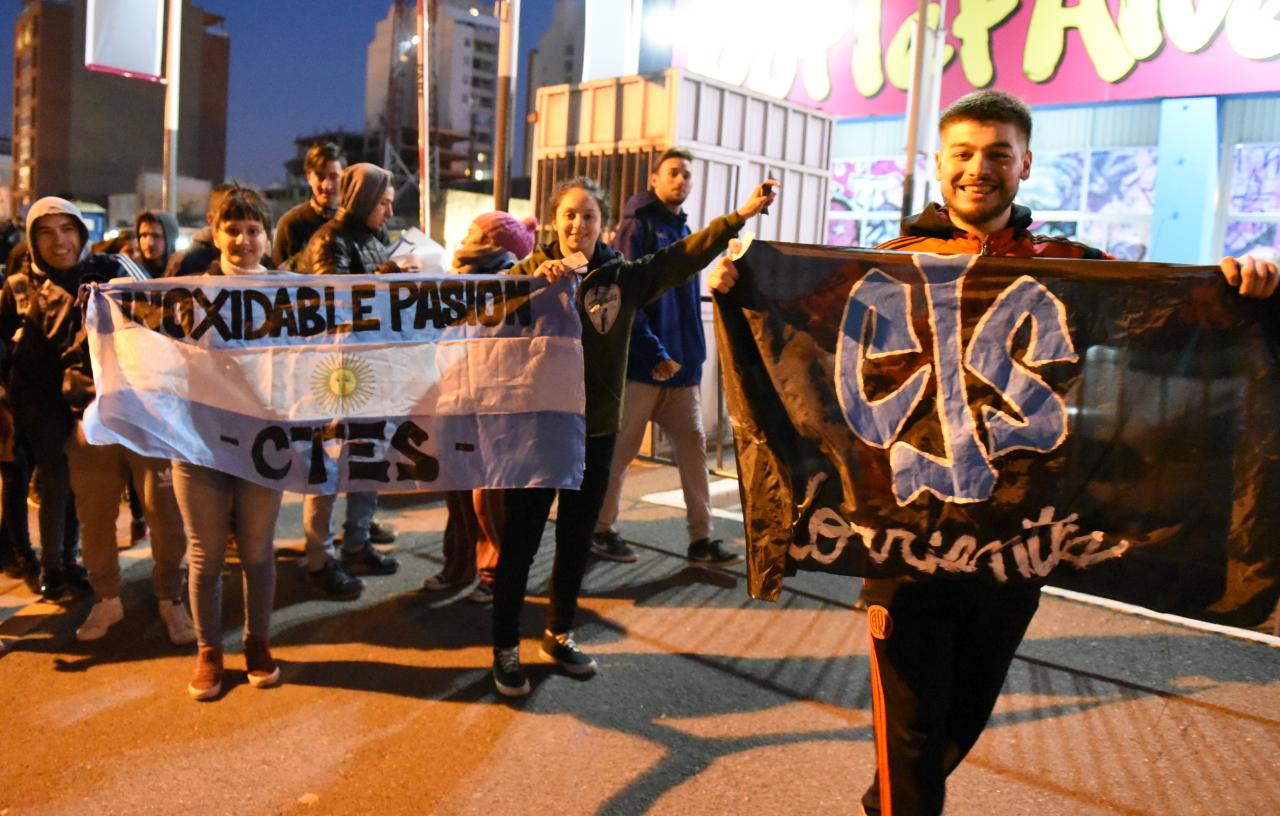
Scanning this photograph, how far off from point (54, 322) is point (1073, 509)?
14.1 ft

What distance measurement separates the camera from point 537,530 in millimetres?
4141

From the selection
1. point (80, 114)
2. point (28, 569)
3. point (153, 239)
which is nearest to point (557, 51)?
point (80, 114)

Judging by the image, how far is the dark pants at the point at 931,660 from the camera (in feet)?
8.62

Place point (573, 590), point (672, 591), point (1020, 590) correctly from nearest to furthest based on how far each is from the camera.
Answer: point (1020, 590)
point (573, 590)
point (672, 591)

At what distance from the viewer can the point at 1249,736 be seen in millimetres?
3822

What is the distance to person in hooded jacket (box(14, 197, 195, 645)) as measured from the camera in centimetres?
457

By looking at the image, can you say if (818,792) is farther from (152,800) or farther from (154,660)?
(154,660)

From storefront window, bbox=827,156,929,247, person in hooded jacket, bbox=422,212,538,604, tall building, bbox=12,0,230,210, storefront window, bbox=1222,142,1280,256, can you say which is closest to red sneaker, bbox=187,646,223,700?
person in hooded jacket, bbox=422,212,538,604

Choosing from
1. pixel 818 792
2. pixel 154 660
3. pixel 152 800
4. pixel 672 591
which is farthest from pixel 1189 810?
pixel 154 660

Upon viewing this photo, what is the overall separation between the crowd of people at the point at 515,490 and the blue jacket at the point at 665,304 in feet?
0.04

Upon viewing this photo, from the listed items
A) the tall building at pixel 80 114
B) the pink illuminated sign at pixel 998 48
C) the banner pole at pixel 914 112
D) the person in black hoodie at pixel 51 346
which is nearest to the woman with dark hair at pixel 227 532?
the person in black hoodie at pixel 51 346

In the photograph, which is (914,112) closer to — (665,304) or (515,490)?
(665,304)

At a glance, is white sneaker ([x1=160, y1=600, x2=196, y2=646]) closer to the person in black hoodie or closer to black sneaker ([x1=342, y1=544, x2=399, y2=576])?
the person in black hoodie

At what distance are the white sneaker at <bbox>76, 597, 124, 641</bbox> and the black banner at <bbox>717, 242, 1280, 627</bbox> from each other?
3.28 meters
